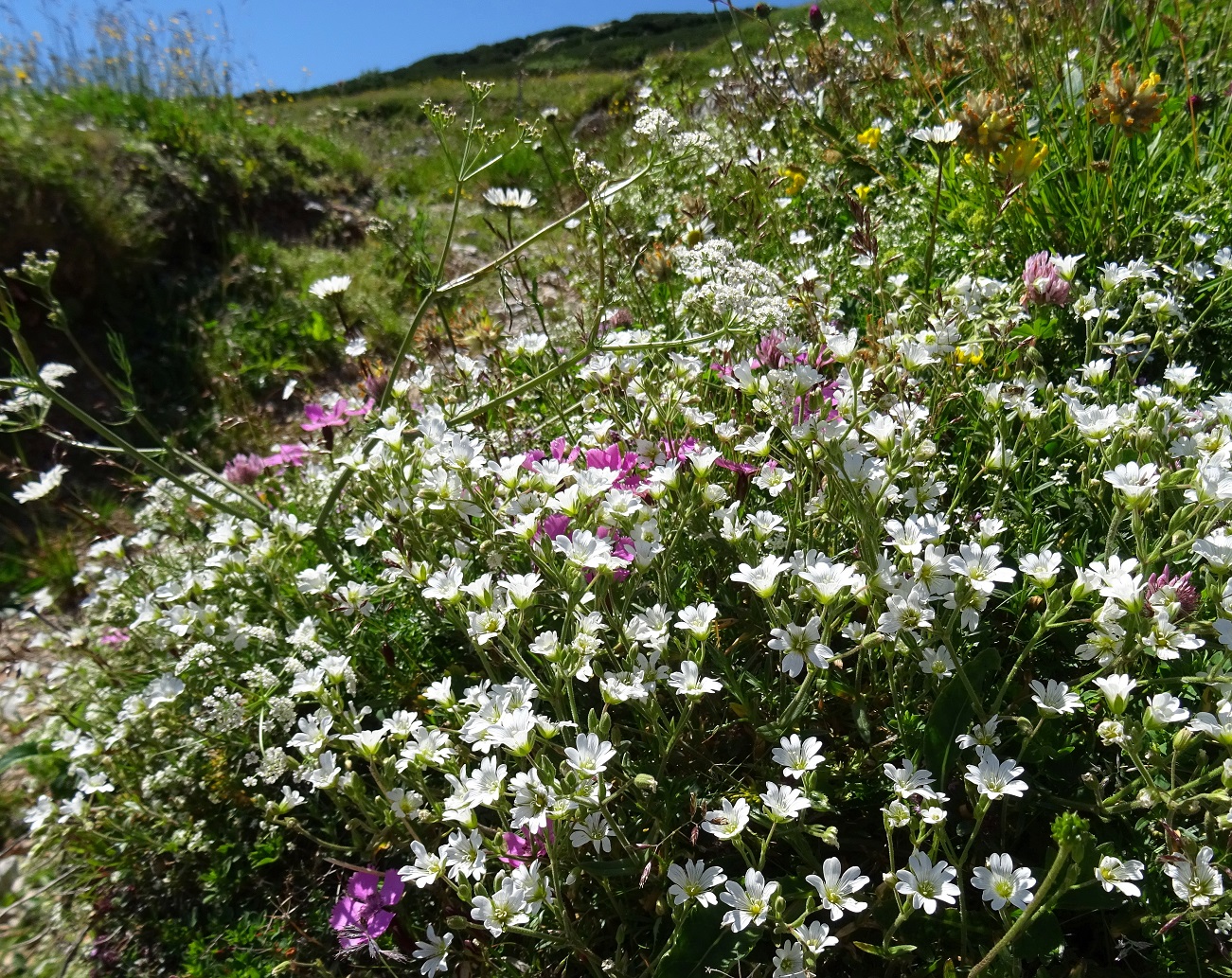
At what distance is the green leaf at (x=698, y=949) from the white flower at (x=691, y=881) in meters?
0.02

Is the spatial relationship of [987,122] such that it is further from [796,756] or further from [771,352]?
[796,756]

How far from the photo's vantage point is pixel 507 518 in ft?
5.51

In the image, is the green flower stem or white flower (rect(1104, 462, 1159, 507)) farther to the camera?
white flower (rect(1104, 462, 1159, 507))

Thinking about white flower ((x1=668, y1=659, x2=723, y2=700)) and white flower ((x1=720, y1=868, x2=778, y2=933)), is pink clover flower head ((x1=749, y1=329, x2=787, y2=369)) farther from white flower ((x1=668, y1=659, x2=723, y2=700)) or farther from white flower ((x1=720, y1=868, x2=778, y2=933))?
white flower ((x1=720, y1=868, x2=778, y2=933))

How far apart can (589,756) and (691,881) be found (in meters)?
0.25

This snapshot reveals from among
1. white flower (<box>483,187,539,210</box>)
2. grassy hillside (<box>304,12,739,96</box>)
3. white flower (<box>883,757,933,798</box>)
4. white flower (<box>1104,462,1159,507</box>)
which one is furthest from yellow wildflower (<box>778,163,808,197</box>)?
grassy hillside (<box>304,12,739,96</box>)

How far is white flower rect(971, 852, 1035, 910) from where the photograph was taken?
110 centimetres

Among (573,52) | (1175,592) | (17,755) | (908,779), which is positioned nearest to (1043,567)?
(1175,592)

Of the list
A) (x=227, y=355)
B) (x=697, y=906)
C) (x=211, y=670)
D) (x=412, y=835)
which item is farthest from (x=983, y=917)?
(x=227, y=355)

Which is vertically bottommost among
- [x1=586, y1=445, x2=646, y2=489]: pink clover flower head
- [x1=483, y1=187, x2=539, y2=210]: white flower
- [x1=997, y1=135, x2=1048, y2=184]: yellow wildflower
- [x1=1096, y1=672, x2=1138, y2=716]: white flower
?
[x1=1096, y1=672, x2=1138, y2=716]: white flower

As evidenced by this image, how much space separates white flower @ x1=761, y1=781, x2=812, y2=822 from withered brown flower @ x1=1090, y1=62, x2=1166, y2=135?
6.34ft

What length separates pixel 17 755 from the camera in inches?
110

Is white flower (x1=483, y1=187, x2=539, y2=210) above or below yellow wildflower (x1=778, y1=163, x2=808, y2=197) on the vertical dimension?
below

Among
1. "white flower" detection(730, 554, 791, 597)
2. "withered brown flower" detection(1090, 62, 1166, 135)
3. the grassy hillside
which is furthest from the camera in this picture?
the grassy hillside
